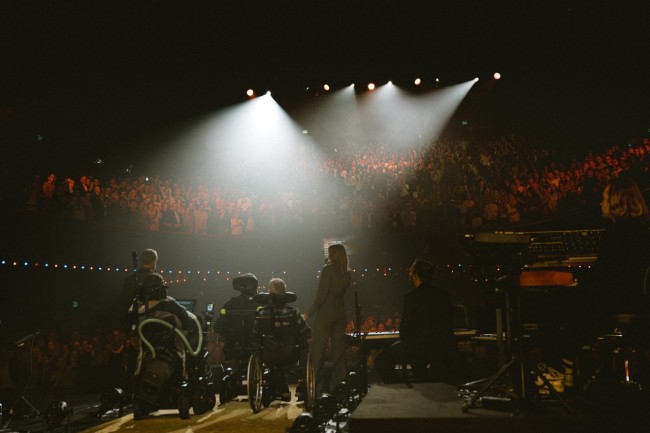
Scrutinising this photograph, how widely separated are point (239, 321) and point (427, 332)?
3222 millimetres

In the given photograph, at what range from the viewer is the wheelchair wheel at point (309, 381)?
670cm

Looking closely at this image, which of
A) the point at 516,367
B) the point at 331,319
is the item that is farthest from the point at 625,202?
the point at 331,319

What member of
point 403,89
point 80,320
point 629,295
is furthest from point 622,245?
point 403,89

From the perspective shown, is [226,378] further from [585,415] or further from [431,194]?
[431,194]

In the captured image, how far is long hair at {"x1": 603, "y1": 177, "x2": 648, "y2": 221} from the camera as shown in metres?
3.74

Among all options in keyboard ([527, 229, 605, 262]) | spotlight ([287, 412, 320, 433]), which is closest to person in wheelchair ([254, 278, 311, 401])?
spotlight ([287, 412, 320, 433])

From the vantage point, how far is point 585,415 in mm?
3123

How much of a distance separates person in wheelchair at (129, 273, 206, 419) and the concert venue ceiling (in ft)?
39.4

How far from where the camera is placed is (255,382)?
666cm

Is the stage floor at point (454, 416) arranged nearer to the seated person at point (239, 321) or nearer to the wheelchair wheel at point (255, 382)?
the wheelchair wheel at point (255, 382)

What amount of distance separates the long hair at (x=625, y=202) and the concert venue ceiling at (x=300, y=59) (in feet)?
42.1

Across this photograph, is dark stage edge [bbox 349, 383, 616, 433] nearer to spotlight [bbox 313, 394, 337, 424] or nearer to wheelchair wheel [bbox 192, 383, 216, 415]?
spotlight [bbox 313, 394, 337, 424]

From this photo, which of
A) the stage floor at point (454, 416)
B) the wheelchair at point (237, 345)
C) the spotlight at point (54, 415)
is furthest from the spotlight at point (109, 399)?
the wheelchair at point (237, 345)

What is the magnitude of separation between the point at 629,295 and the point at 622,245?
1.06 feet
